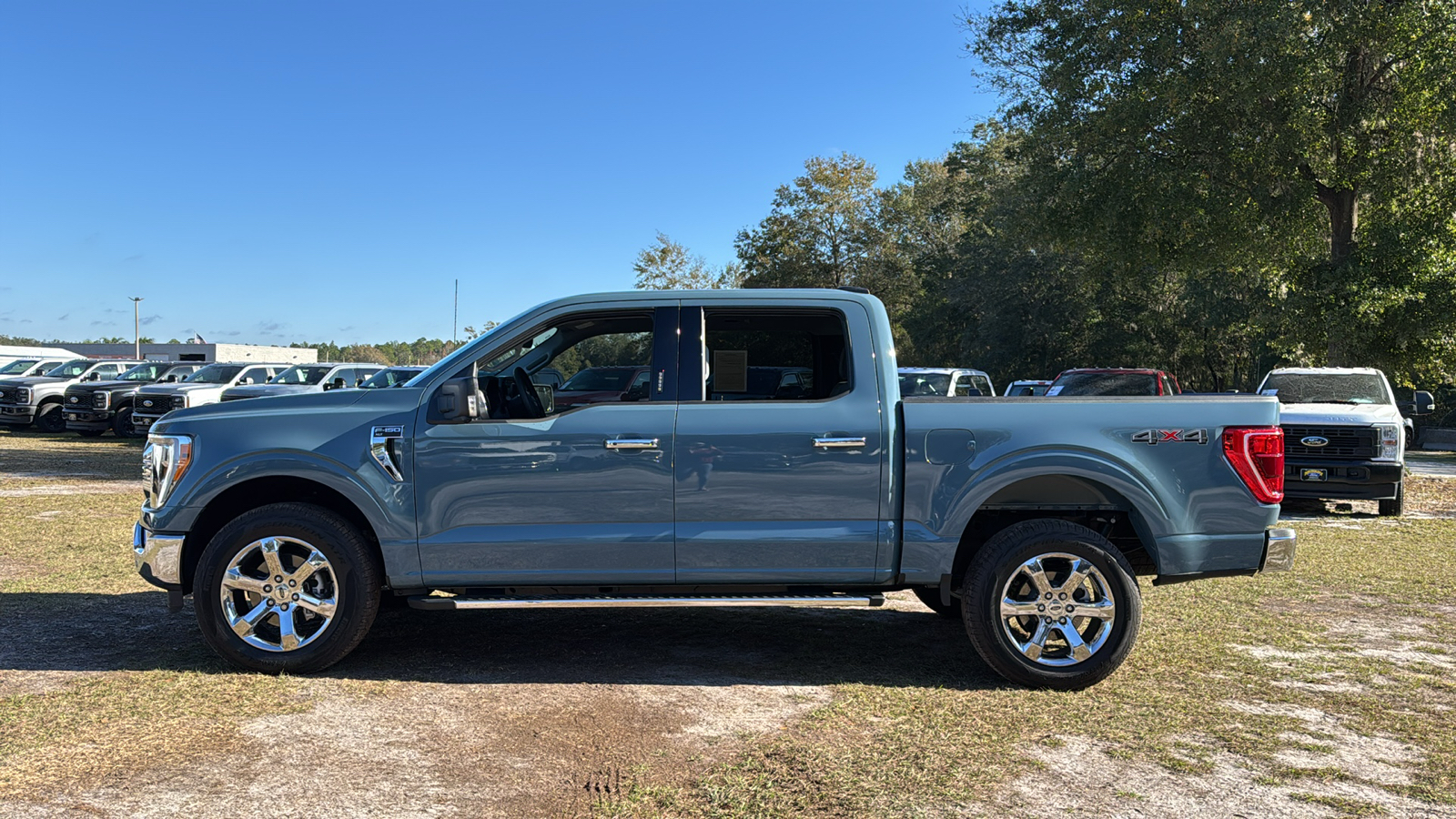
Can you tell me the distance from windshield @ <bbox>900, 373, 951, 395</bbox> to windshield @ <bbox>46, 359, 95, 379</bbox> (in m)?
23.7

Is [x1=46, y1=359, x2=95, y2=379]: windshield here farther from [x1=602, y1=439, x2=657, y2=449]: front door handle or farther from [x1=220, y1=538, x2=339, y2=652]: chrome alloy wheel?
[x1=602, y1=439, x2=657, y2=449]: front door handle

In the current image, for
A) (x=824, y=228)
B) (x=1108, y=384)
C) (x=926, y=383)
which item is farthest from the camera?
(x=824, y=228)

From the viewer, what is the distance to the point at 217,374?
25.3m

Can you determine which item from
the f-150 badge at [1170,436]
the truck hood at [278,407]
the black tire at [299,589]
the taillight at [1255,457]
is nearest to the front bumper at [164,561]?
the black tire at [299,589]

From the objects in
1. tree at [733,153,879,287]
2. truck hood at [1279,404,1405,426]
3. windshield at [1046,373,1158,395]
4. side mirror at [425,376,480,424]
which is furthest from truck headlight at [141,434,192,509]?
tree at [733,153,879,287]

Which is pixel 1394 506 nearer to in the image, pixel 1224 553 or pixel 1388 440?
pixel 1388 440

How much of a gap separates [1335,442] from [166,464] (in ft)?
41.4

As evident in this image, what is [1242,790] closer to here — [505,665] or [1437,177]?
[505,665]

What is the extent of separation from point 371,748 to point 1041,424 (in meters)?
3.43

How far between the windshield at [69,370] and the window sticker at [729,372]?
29088mm

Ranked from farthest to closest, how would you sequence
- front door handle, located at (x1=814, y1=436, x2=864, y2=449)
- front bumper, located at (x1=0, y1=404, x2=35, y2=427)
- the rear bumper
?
front bumper, located at (x1=0, y1=404, x2=35, y2=427), the rear bumper, front door handle, located at (x1=814, y1=436, x2=864, y2=449)

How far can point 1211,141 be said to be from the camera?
61.2 ft

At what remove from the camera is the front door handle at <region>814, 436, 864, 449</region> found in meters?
5.37

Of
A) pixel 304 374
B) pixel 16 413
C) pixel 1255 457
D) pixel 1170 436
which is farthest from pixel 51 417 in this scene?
pixel 1255 457
